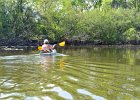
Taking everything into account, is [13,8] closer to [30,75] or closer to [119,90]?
[30,75]

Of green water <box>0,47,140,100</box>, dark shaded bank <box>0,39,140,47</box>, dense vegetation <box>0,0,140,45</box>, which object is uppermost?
dense vegetation <box>0,0,140,45</box>

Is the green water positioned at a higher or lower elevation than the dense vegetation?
lower

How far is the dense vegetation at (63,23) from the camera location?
2090 inches

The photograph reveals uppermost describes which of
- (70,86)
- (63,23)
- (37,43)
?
(63,23)

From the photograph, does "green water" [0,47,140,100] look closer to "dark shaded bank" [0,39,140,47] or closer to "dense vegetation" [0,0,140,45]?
"dark shaded bank" [0,39,140,47]

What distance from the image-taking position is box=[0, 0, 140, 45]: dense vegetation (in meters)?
53.1

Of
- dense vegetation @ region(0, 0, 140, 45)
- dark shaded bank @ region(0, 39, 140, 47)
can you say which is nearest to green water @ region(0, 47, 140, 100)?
dark shaded bank @ region(0, 39, 140, 47)

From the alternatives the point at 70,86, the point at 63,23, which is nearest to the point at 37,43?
the point at 63,23

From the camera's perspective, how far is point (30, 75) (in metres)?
15.1

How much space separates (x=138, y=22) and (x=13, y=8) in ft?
88.1

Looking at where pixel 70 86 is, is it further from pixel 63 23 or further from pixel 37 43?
pixel 63 23

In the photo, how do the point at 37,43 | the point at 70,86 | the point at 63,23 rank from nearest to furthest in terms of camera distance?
the point at 70,86
the point at 37,43
the point at 63,23

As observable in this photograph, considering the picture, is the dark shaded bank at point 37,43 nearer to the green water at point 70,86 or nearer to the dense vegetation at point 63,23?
the dense vegetation at point 63,23

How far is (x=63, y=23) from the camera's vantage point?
5781cm
